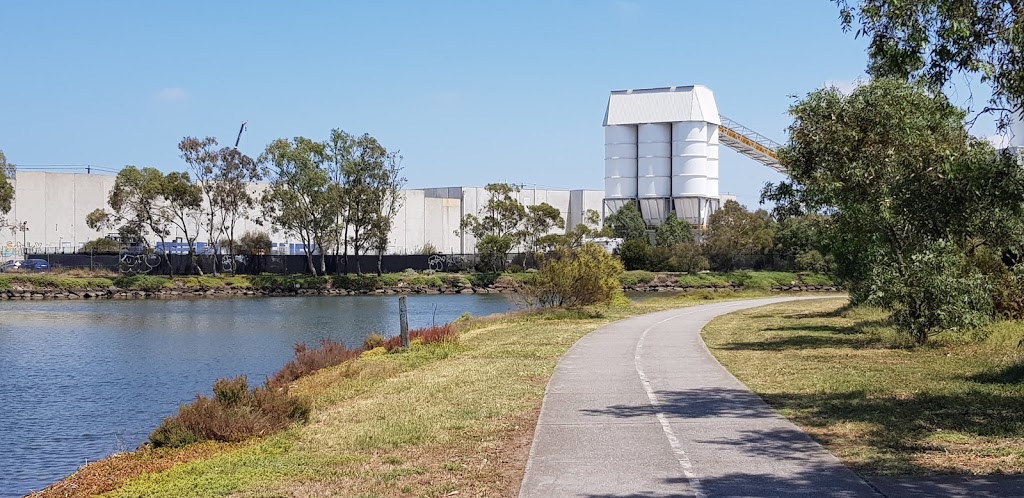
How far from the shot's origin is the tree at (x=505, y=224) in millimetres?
101150

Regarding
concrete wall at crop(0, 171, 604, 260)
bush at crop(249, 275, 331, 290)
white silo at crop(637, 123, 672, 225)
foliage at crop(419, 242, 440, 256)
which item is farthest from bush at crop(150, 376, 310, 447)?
white silo at crop(637, 123, 672, 225)

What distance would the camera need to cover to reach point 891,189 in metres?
22.0

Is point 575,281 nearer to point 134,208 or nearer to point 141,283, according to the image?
point 141,283

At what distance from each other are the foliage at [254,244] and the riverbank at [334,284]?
8728 mm

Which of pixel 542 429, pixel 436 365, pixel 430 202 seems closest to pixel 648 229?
pixel 430 202

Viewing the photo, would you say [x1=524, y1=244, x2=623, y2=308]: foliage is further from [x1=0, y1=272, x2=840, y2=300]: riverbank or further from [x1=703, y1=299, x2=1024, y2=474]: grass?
[x1=0, y1=272, x2=840, y2=300]: riverbank

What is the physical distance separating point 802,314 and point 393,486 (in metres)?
34.2

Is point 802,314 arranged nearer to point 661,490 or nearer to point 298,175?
point 661,490

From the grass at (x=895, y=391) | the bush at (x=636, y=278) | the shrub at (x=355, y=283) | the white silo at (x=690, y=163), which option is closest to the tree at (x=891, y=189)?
the grass at (x=895, y=391)

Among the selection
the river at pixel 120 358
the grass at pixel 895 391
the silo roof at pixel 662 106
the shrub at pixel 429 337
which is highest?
the silo roof at pixel 662 106

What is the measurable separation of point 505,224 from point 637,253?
1326cm

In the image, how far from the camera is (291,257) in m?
97.6

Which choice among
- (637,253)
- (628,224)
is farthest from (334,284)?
(628,224)

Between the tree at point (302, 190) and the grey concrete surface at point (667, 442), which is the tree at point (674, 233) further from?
the grey concrete surface at point (667, 442)
